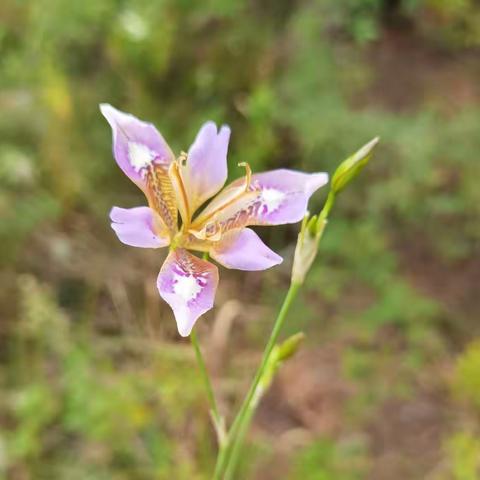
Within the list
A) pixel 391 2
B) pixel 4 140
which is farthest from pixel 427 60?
pixel 4 140

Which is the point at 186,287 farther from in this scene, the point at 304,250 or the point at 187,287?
the point at 304,250

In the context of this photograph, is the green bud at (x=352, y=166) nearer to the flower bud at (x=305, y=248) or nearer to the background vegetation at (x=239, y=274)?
the flower bud at (x=305, y=248)

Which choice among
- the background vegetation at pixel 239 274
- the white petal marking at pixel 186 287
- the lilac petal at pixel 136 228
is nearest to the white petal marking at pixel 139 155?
the lilac petal at pixel 136 228

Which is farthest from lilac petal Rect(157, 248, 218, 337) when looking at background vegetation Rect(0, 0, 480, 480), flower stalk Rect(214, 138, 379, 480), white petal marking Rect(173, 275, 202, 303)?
background vegetation Rect(0, 0, 480, 480)

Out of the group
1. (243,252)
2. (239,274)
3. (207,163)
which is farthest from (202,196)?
(239,274)

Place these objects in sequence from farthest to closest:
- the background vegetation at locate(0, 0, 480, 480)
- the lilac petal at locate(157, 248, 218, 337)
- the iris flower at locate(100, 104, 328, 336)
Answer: the background vegetation at locate(0, 0, 480, 480) → the iris flower at locate(100, 104, 328, 336) → the lilac petal at locate(157, 248, 218, 337)

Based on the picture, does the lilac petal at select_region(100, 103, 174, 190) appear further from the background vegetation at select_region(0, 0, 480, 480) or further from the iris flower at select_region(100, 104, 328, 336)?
the background vegetation at select_region(0, 0, 480, 480)

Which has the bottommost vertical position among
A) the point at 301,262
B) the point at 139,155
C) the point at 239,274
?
the point at 239,274
